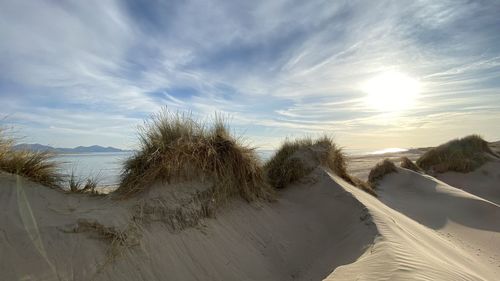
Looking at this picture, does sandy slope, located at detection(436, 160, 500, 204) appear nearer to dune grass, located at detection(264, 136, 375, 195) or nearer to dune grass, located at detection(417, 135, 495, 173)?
dune grass, located at detection(417, 135, 495, 173)

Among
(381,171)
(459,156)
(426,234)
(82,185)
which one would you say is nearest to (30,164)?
(82,185)

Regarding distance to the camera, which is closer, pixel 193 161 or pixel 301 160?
pixel 193 161

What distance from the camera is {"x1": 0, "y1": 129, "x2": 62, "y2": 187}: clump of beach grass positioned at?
493 centimetres

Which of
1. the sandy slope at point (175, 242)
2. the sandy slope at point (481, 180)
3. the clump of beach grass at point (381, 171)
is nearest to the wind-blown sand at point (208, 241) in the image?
the sandy slope at point (175, 242)

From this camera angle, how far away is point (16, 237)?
415cm

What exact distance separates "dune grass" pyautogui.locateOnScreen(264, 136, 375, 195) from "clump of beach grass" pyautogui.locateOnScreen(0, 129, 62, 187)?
5.04m

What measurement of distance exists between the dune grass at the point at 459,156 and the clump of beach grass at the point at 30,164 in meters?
17.5

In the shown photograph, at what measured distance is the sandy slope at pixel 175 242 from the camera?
13.6ft

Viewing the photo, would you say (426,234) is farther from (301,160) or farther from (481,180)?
(481,180)

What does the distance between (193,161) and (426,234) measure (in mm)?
5113

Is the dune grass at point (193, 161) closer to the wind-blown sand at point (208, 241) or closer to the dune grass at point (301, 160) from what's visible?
the wind-blown sand at point (208, 241)

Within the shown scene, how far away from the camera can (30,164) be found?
5.14m

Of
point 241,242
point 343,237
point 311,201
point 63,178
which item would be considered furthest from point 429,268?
point 63,178

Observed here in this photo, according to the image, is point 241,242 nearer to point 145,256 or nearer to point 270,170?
point 145,256
